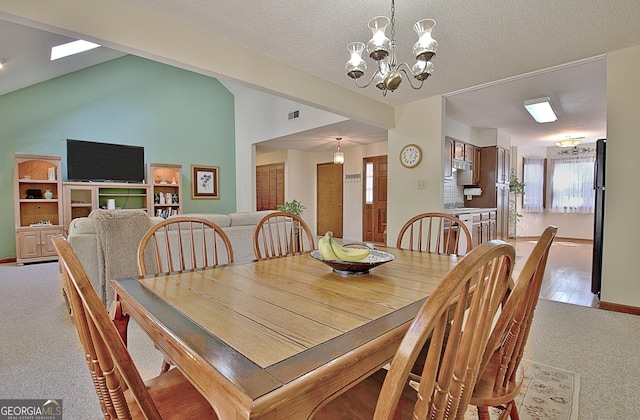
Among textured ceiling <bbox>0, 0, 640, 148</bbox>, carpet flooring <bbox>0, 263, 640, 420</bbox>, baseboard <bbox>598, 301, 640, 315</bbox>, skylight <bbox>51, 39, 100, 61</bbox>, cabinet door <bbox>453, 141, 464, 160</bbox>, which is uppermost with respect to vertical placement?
skylight <bbox>51, 39, 100, 61</bbox>

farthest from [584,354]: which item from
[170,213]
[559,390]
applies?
[170,213]

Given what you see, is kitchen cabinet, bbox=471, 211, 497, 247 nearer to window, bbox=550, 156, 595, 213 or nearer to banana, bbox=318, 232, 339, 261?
window, bbox=550, 156, 595, 213

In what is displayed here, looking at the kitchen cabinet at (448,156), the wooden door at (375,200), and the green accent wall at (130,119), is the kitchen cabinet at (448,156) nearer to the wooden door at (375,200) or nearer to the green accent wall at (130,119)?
the wooden door at (375,200)

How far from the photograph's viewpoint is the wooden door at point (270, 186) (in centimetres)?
786

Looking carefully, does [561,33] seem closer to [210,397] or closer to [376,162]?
[210,397]

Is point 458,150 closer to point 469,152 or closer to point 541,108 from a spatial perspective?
point 469,152

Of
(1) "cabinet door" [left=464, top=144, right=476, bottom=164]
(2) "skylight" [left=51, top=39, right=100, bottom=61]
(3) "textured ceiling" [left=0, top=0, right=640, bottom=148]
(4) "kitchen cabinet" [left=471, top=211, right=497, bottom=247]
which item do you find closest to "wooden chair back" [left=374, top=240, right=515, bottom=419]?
(3) "textured ceiling" [left=0, top=0, right=640, bottom=148]

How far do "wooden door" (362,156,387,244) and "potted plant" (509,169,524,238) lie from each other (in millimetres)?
2790

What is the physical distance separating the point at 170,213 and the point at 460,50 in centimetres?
567

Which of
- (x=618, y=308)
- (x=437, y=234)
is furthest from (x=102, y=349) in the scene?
(x=618, y=308)

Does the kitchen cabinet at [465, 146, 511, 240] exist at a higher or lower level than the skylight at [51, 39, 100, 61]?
lower

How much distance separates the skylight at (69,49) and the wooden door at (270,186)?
425 centimetres

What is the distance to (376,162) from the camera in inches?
267

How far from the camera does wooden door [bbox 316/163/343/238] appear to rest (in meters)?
7.55
